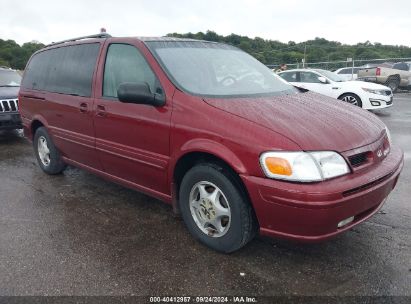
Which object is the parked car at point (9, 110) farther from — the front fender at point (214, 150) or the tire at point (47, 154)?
the front fender at point (214, 150)

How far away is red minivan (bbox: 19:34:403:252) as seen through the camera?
8.42ft

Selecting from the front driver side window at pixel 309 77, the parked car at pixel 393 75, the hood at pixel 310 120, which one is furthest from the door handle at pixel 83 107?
the parked car at pixel 393 75

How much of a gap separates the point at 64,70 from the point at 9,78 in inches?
196

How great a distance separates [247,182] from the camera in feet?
8.77

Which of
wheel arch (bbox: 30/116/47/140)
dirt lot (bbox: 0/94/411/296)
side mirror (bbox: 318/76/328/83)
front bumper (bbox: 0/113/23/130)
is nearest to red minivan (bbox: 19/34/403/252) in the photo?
dirt lot (bbox: 0/94/411/296)

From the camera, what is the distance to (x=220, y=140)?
111 inches

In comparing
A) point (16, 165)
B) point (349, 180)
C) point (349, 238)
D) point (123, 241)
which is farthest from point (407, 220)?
point (16, 165)

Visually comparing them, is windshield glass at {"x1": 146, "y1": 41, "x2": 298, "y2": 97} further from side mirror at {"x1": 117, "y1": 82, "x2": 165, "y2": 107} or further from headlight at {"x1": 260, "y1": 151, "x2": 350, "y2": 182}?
headlight at {"x1": 260, "y1": 151, "x2": 350, "y2": 182}

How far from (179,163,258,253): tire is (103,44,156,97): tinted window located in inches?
35.7

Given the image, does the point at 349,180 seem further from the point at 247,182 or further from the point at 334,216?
the point at 247,182

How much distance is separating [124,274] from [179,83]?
5.12 feet

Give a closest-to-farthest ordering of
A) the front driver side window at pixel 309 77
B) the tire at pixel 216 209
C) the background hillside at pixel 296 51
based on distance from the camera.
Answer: the tire at pixel 216 209
the front driver side window at pixel 309 77
the background hillside at pixel 296 51

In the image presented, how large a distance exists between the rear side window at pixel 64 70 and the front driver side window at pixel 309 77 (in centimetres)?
842

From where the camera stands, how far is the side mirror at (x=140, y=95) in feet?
10.4
